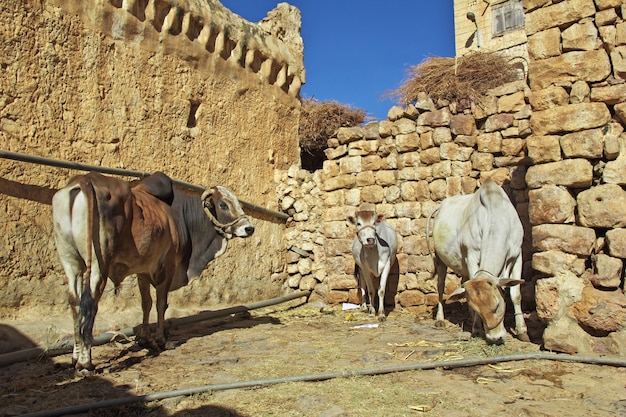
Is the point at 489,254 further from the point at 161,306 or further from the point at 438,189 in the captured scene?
the point at 161,306

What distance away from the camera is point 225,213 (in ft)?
21.5

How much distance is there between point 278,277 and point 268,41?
4408 mm

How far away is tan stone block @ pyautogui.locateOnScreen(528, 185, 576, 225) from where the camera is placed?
16.9 feet

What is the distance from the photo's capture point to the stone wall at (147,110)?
5.82 metres

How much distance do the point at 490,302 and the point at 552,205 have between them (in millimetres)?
1131

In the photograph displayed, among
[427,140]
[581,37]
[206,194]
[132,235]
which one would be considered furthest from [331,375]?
[427,140]

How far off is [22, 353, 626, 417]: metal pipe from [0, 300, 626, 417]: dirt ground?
0.03 m

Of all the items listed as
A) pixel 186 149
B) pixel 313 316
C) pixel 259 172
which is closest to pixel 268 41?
pixel 259 172

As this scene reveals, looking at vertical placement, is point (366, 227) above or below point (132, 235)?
above

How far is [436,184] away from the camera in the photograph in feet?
27.8

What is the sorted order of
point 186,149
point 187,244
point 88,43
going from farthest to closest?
point 186,149, point 88,43, point 187,244

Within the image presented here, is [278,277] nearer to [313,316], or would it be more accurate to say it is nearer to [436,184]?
[313,316]

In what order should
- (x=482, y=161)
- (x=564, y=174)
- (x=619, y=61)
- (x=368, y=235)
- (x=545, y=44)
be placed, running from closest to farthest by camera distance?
(x=619, y=61)
(x=564, y=174)
(x=545, y=44)
(x=368, y=235)
(x=482, y=161)

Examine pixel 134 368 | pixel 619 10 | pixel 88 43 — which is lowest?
pixel 134 368
